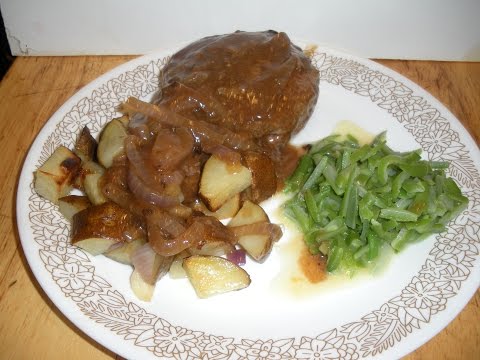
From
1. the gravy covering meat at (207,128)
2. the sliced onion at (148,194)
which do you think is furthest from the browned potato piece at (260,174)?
the sliced onion at (148,194)

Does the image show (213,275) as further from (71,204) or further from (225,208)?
(71,204)

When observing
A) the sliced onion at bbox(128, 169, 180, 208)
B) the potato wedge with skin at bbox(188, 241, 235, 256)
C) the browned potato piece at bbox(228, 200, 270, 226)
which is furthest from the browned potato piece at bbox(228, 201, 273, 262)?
the sliced onion at bbox(128, 169, 180, 208)

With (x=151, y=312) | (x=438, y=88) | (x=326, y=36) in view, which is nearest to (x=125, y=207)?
(x=151, y=312)

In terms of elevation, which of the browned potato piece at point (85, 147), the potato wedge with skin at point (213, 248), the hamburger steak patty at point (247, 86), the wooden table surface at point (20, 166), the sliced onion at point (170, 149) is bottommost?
the wooden table surface at point (20, 166)

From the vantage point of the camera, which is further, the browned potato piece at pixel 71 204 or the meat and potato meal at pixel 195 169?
the browned potato piece at pixel 71 204

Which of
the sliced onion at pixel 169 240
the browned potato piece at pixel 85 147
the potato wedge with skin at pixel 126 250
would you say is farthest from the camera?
the browned potato piece at pixel 85 147

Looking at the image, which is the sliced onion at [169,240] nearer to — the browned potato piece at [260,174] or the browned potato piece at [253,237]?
the browned potato piece at [253,237]

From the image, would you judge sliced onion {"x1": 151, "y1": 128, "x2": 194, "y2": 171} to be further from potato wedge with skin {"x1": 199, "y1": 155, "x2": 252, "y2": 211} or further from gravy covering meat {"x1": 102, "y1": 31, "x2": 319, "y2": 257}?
potato wedge with skin {"x1": 199, "y1": 155, "x2": 252, "y2": 211}
